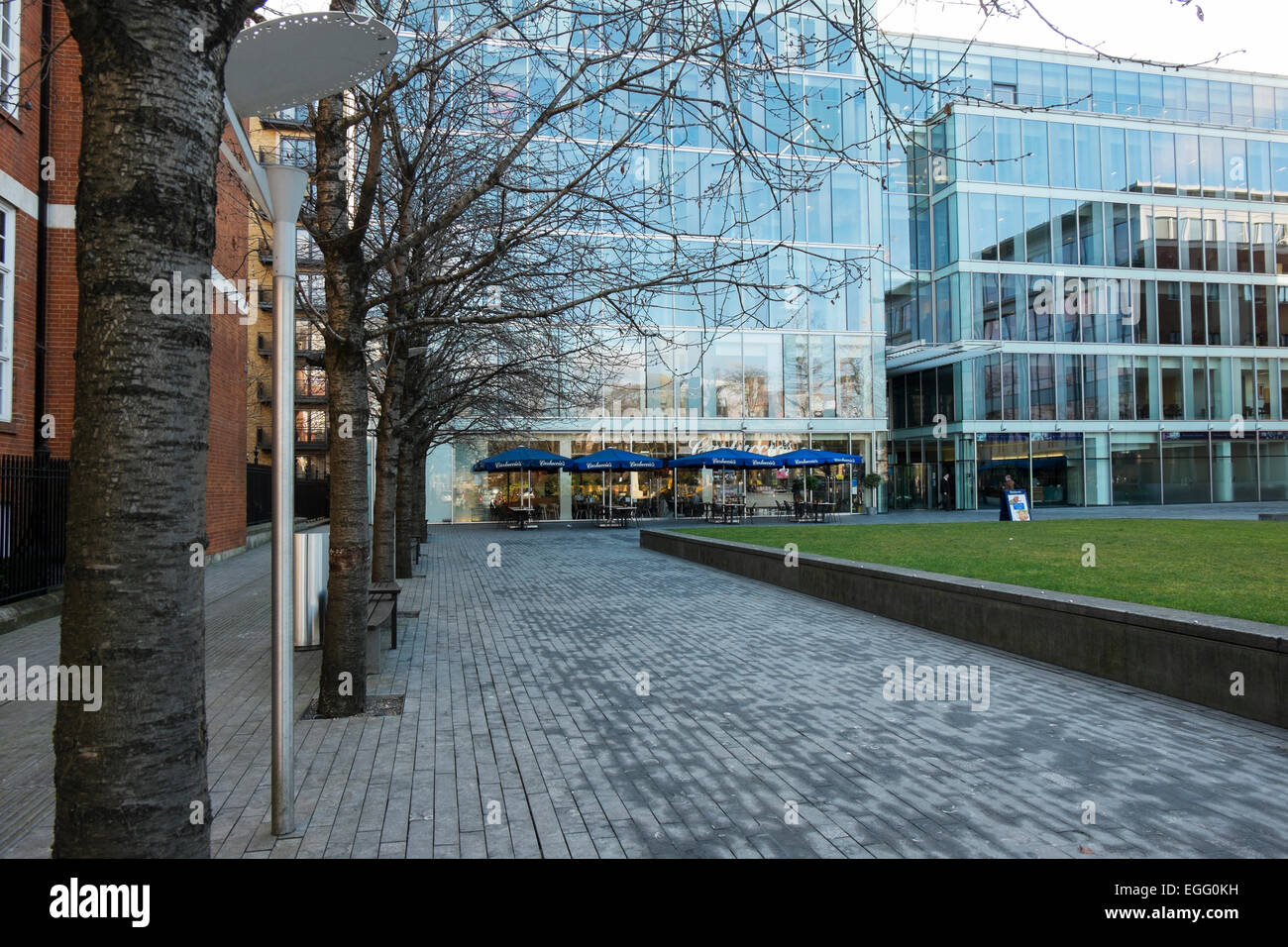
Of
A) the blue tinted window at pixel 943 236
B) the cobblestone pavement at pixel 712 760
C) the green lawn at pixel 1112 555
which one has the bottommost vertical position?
the cobblestone pavement at pixel 712 760

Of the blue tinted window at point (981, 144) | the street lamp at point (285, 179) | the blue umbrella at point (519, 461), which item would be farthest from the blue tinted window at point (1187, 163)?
the street lamp at point (285, 179)

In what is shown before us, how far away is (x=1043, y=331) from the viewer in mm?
38250

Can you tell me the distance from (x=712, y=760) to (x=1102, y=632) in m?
4.16

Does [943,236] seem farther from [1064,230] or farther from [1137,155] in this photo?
[1137,155]

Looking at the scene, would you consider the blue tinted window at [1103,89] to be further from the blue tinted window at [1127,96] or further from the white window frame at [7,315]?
the white window frame at [7,315]

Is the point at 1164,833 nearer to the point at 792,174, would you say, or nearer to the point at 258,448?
the point at 792,174

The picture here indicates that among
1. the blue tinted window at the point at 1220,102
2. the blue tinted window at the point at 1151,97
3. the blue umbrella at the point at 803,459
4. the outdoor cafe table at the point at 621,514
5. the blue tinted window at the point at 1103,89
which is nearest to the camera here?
the blue umbrella at the point at 803,459

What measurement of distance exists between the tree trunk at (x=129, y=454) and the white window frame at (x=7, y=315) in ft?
39.8

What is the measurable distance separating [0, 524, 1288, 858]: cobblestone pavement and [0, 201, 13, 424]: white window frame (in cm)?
442

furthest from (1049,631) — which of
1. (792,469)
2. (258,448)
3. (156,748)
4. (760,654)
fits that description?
(258,448)

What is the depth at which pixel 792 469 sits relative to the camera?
3703cm

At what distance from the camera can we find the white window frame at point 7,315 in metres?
11.8

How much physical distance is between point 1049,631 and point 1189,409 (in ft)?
129

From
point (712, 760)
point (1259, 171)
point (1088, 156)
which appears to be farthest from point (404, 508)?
point (1259, 171)
